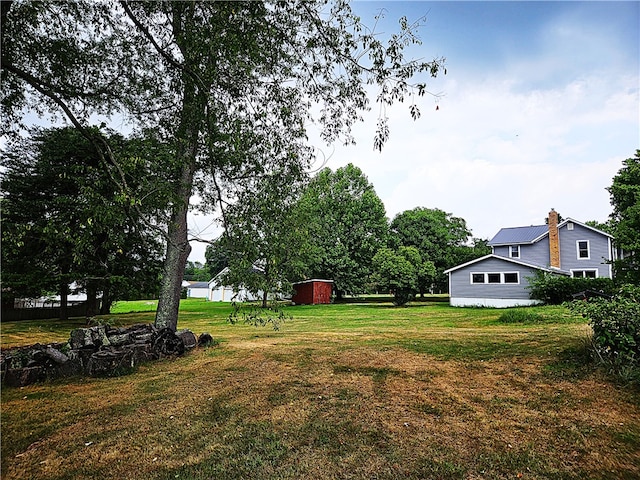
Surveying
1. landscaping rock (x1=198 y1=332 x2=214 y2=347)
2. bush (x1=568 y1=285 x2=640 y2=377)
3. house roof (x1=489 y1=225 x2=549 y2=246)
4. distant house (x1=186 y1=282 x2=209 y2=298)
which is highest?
house roof (x1=489 y1=225 x2=549 y2=246)

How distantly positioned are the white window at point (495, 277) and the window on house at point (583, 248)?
6.52 m

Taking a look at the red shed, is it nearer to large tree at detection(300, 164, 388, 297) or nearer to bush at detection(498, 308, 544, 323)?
large tree at detection(300, 164, 388, 297)

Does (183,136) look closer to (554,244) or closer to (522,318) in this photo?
(522,318)

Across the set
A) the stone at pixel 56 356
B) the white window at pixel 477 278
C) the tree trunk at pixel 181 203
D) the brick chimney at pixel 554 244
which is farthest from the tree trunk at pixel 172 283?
the brick chimney at pixel 554 244

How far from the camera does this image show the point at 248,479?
111 inches

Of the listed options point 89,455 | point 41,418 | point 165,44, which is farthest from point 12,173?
point 89,455

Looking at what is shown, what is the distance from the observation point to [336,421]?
3.90 m

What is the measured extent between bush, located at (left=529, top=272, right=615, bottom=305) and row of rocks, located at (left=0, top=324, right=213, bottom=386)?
61.6ft

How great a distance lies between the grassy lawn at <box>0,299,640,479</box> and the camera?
2.99 m

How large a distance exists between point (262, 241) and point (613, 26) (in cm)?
720

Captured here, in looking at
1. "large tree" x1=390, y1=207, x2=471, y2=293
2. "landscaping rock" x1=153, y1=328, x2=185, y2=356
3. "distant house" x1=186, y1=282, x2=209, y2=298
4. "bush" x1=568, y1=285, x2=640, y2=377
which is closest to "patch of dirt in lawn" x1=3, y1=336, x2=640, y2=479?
"bush" x1=568, y1=285, x2=640, y2=377

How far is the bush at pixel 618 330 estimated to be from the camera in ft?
15.8

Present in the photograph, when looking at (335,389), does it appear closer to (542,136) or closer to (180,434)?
(180,434)

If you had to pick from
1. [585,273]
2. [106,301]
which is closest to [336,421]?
[106,301]
